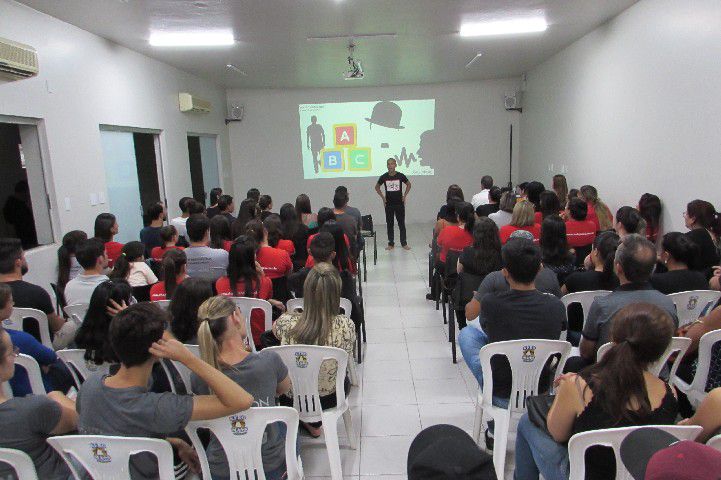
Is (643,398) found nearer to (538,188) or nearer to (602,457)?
(602,457)

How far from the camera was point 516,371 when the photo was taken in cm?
236

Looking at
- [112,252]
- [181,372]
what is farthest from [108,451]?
[112,252]

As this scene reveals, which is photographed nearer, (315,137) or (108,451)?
(108,451)

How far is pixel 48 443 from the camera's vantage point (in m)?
1.72

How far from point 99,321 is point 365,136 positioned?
8.86 meters

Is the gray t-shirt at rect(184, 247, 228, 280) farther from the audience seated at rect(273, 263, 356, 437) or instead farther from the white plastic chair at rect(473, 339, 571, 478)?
the white plastic chair at rect(473, 339, 571, 478)

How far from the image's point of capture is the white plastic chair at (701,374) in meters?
2.29

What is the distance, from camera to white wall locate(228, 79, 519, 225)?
10695 mm

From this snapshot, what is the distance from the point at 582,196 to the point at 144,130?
5708 millimetres

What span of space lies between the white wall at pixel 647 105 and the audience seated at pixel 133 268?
4496mm

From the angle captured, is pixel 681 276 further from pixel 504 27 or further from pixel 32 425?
pixel 504 27

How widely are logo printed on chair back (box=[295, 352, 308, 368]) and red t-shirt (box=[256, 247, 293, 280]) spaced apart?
150 centimetres

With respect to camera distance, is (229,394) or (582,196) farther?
(582,196)

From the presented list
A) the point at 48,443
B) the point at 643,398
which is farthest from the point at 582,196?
the point at 48,443
